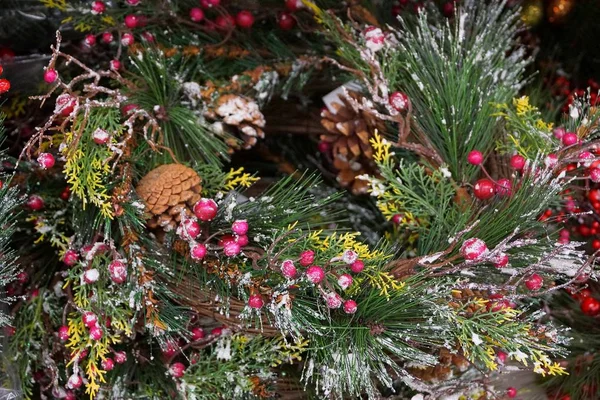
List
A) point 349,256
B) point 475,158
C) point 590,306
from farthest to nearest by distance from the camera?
point 590,306, point 475,158, point 349,256

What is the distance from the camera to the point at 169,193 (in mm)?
621

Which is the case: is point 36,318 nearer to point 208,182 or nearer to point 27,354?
point 27,354

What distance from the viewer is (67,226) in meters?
0.71

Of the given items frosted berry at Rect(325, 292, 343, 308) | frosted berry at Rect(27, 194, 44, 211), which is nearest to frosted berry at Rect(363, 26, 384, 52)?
frosted berry at Rect(325, 292, 343, 308)

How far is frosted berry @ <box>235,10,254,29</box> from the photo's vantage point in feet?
2.51

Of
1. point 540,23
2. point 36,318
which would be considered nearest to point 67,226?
point 36,318

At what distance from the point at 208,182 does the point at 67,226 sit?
167 millimetres

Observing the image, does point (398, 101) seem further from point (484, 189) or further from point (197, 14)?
point (197, 14)

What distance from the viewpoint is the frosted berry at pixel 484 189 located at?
2.10 feet

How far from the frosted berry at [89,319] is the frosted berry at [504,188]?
41cm

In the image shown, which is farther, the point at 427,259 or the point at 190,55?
the point at 190,55

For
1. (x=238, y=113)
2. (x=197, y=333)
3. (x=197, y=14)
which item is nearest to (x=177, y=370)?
(x=197, y=333)

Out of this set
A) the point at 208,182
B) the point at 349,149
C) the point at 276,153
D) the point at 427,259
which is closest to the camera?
the point at 427,259

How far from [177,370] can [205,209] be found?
7.4 inches
